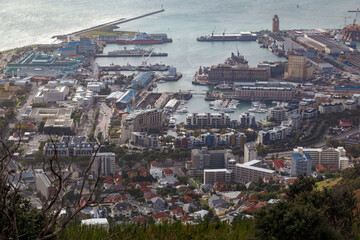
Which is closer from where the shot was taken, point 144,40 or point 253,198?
point 253,198

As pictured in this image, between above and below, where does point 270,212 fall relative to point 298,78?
above

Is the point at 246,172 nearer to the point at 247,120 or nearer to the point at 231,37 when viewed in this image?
the point at 247,120

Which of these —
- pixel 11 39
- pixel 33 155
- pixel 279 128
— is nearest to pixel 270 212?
pixel 33 155

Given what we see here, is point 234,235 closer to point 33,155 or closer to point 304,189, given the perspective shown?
point 304,189

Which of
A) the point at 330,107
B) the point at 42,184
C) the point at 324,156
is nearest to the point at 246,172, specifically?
the point at 324,156

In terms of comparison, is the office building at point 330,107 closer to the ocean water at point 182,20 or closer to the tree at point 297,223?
the ocean water at point 182,20

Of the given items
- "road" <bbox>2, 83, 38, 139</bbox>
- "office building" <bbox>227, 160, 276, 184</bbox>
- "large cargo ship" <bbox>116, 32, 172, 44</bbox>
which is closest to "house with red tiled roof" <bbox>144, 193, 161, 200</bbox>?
"office building" <bbox>227, 160, 276, 184</bbox>

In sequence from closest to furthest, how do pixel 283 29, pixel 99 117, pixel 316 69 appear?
pixel 99 117 → pixel 316 69 → pixel 283 29

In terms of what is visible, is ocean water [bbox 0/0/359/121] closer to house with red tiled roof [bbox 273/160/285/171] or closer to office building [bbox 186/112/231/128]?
office building [bbox 186/112/231/128]
